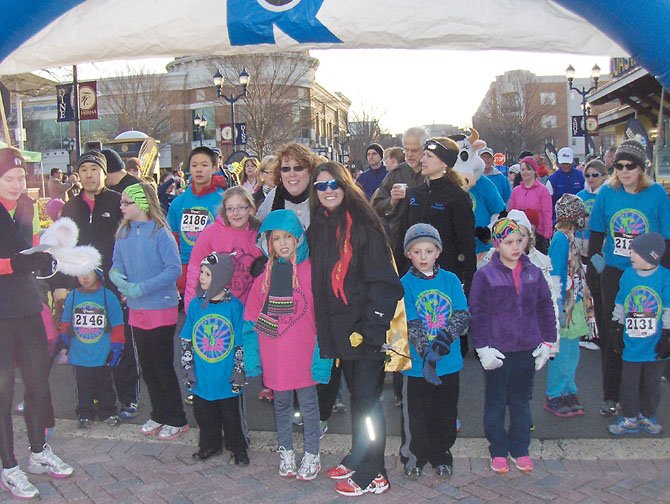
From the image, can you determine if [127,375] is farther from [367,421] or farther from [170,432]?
[367,421]

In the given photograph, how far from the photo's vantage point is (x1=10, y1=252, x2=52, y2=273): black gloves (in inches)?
142

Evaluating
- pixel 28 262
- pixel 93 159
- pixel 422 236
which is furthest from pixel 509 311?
pixel 93 159

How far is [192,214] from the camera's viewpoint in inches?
220

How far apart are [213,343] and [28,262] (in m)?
1.21

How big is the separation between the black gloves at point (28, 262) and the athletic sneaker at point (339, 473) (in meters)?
2.17

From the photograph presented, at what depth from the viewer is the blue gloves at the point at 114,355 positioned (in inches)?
188

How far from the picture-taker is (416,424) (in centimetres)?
379

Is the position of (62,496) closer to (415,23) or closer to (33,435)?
(33,435)

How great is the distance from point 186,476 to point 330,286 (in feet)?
5.07

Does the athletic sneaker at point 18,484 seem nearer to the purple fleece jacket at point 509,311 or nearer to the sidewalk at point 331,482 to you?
the sidewalk at point 331,482

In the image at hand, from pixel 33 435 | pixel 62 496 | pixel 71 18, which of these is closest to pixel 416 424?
pixel 62 496

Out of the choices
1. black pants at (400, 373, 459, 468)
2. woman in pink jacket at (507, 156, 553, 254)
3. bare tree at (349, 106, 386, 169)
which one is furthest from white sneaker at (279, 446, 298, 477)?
bare tree at (349, 106, 386, 169)

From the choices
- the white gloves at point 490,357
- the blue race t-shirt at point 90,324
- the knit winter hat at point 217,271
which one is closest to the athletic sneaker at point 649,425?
the white gloves at point 490,357

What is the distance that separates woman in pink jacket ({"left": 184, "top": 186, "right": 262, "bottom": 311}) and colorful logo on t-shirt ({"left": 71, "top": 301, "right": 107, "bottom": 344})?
3.37ft
